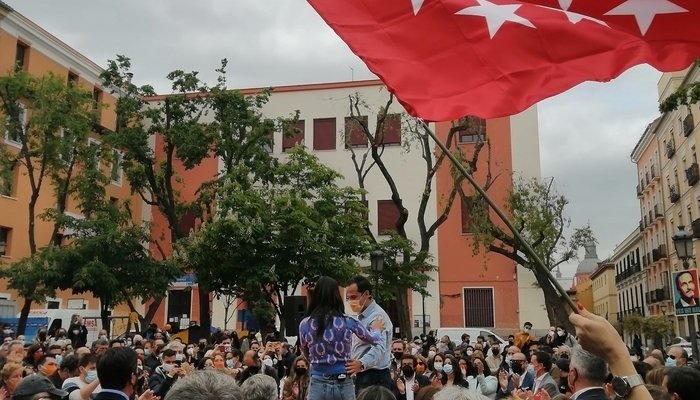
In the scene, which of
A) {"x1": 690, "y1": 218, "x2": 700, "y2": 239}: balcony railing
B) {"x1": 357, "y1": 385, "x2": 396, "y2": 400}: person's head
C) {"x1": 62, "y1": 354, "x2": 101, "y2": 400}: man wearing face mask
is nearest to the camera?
{"x1": 357, "y1": 385, "x2": 396, "y2": 400}: person's head

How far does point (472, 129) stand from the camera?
28.3 meters

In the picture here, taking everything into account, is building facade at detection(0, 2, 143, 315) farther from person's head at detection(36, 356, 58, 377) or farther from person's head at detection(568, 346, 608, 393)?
person's head at detection(568, 346, 608, 393)

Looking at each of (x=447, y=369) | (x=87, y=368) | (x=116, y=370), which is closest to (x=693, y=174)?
(x=447, y=369)

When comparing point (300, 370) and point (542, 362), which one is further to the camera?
point (542, 362)

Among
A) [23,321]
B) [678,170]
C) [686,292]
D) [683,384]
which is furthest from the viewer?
[678,170]

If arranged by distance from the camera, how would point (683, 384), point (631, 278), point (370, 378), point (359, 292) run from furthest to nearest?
point (631, 278) < point (370, 378) < point (359, 292) < point (683, 384)

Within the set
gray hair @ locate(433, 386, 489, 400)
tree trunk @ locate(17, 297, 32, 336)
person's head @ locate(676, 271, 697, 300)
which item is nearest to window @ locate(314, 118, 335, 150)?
tree trunk @ locate(17, 297, 32, 336)

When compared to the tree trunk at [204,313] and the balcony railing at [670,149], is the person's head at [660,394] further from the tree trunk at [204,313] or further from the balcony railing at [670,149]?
the balcony railing at [670,149]

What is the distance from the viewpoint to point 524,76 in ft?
16.4

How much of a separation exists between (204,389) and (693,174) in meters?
46.1

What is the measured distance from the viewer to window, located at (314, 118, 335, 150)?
1485 inches

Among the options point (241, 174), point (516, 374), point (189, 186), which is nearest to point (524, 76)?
point (516, 374)

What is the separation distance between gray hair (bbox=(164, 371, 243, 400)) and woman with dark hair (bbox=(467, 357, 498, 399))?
26.4 feet

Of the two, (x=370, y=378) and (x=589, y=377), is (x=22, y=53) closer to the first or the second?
(x=370, y=378)
